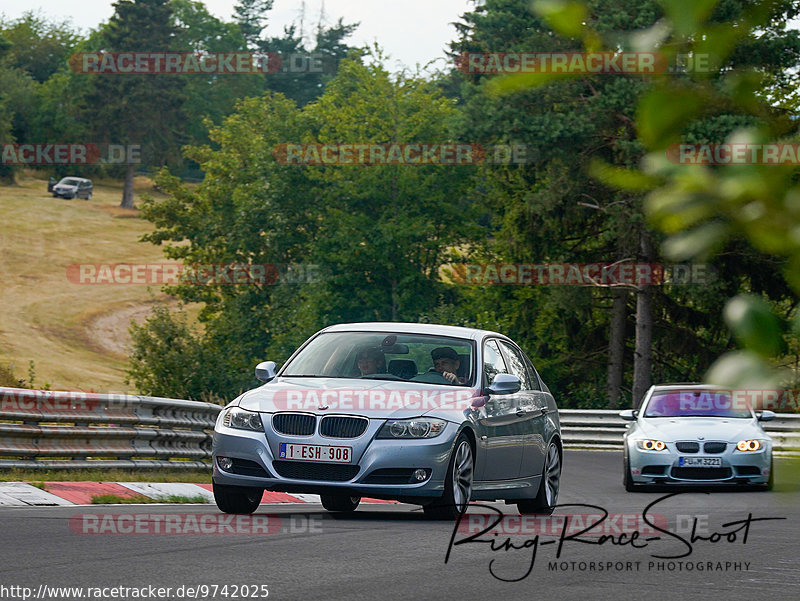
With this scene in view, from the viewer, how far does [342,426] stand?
9.71 metres

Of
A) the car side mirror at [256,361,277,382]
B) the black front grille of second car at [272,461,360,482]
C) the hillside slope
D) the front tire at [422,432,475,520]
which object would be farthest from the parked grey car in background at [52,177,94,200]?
the black front grille of second car at [272,461,360,482]

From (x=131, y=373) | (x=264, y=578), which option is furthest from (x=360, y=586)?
(x=131, y=373)

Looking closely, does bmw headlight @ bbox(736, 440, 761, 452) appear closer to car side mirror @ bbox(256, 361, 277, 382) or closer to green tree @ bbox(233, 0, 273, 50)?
car side mirror @ bbox(256, 361, 277, 382)

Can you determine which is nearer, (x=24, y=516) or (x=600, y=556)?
(x=600, y=556)

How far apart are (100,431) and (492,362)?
4.61m

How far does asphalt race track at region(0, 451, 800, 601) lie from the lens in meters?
6.57

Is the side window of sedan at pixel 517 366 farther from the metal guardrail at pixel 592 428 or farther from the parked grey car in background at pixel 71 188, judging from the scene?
the parked grey car in background at pixel 71 188

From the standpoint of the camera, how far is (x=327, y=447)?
9.65 meters

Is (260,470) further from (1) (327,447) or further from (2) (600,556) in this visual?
(2) (600,556)

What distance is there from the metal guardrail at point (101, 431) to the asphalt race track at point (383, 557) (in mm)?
2137

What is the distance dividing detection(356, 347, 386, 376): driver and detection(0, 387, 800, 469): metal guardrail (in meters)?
3.54

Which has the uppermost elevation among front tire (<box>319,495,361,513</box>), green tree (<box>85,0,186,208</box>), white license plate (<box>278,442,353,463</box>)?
green tree (<box>85,0,186,208</box>)

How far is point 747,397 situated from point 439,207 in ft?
164

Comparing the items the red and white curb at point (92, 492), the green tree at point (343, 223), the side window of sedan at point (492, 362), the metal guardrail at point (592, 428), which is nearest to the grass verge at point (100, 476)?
the red and white curb at point (92, 492)
